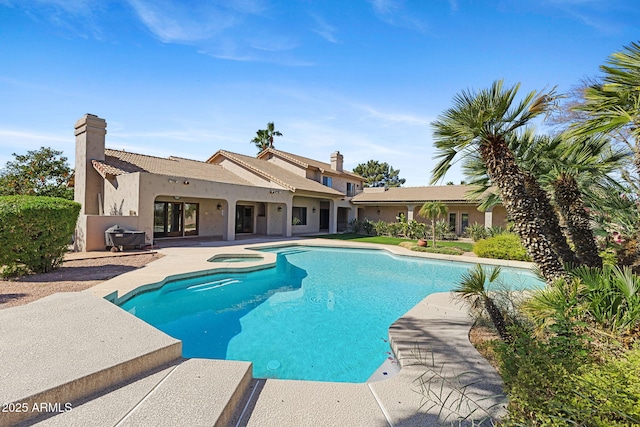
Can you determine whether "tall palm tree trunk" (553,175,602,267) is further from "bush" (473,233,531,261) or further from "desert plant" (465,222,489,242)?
"desert plant" (465,222,489,242)

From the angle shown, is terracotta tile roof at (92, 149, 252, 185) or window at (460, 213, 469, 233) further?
window at (460, 213, 469, 233)

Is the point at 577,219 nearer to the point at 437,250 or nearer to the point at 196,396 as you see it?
the point at 196,396

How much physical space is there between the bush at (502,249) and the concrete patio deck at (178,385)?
538 inches

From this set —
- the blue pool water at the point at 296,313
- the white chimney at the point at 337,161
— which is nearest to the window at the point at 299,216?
the white chimney at the point at 337,161

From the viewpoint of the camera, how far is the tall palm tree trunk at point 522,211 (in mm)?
5793

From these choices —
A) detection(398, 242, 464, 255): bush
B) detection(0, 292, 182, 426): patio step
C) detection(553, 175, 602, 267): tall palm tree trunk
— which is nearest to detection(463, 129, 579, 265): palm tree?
detection(553, 175, 602, 267): tall palm tree trunk

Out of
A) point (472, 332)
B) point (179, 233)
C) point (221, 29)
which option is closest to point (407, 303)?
point (472, 332)

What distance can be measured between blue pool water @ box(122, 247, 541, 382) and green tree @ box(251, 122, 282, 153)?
1260 inches

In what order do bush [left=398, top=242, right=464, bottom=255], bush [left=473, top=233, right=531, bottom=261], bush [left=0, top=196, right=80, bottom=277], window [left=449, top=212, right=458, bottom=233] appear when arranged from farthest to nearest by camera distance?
window [left=449, top=212, right=458, bottom=233], bush [left=398, top=242, right=464, bottom=255], bush [left=473, top=233, right=531, bottom=261], bush [left=0, top=196, right=80, bottom=277]

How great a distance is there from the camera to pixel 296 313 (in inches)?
331

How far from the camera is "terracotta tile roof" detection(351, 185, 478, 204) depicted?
2745 centimetres

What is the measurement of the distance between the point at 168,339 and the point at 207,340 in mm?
2286

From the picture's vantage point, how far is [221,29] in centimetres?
1080

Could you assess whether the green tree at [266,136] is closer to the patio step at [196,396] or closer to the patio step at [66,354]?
the patio step at [66,354]
